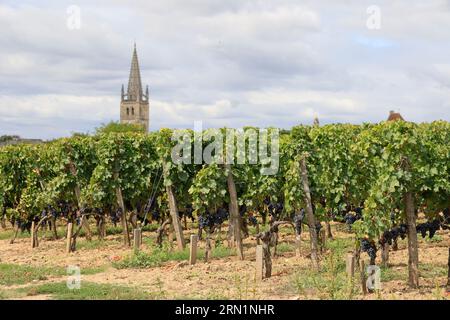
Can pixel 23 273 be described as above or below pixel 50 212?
below

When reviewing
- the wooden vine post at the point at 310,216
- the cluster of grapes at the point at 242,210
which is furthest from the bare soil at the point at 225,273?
the cluster of grapes at the point at 242,210

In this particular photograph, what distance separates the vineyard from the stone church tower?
471ft

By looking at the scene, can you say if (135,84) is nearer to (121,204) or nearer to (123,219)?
(121,204)

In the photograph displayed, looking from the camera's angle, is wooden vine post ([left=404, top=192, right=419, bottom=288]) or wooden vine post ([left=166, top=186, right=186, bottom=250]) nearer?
wooden vine post ([left=404, top=192, right=419, bottom=288])

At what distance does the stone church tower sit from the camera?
166125 mm

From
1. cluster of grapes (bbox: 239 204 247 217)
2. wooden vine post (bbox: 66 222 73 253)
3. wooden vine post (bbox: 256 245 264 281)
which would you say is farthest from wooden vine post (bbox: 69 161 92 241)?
wooden vine post (bbox: 256 245 264 281)

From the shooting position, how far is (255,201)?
16672mm

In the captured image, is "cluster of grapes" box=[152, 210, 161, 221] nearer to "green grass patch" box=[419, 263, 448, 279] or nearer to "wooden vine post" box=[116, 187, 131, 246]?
"wooden vine post" box=[116, 187, 131, 246]

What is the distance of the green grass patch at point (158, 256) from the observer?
1488 centimetres

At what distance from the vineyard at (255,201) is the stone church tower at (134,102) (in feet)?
471

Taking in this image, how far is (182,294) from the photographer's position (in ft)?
37.0

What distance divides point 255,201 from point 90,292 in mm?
6184

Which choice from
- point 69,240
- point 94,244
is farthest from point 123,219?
point 69,240

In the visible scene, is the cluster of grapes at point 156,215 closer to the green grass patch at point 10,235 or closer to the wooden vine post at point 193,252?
the green grass patch at point 10,235
